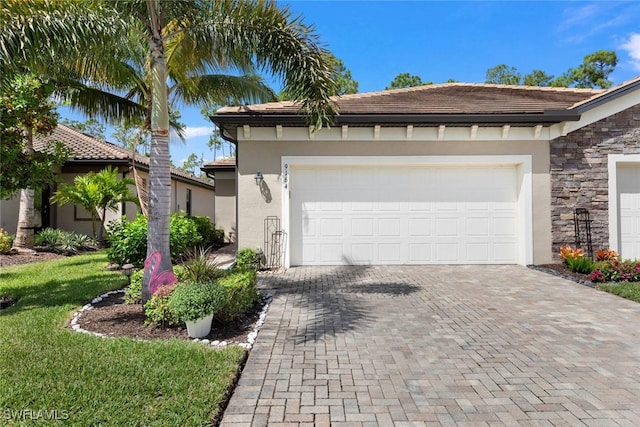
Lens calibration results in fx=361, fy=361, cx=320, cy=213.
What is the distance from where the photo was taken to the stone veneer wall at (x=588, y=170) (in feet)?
29.4

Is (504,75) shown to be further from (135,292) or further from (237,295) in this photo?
(135,292)

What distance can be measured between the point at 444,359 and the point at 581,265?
6228mm

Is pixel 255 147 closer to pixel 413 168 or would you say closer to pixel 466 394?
pixel 413 168

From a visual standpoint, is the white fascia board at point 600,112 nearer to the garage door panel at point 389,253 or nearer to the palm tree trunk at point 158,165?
the garage door panel at point 389,253

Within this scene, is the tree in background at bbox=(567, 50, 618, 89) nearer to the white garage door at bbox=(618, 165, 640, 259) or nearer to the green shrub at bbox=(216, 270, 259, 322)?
the white garage door at bbox=(618, 165, 640, 259)

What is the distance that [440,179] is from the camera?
9438 millimetres

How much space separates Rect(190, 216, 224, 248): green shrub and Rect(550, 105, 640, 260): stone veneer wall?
10.7 metres

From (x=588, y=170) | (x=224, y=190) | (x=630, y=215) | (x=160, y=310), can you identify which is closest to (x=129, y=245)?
(x=160, y=310)

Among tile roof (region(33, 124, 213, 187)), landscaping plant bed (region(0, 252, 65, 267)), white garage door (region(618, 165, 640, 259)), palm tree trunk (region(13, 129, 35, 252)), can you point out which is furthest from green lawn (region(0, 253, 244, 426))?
tile roof (region(33, 124, 213, 187))

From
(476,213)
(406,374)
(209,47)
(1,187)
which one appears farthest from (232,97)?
(406,374)

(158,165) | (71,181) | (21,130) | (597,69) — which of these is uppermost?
(597,69)

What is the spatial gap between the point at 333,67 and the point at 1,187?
21.4ft

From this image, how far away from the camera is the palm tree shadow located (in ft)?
16.0

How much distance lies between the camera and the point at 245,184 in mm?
9055
